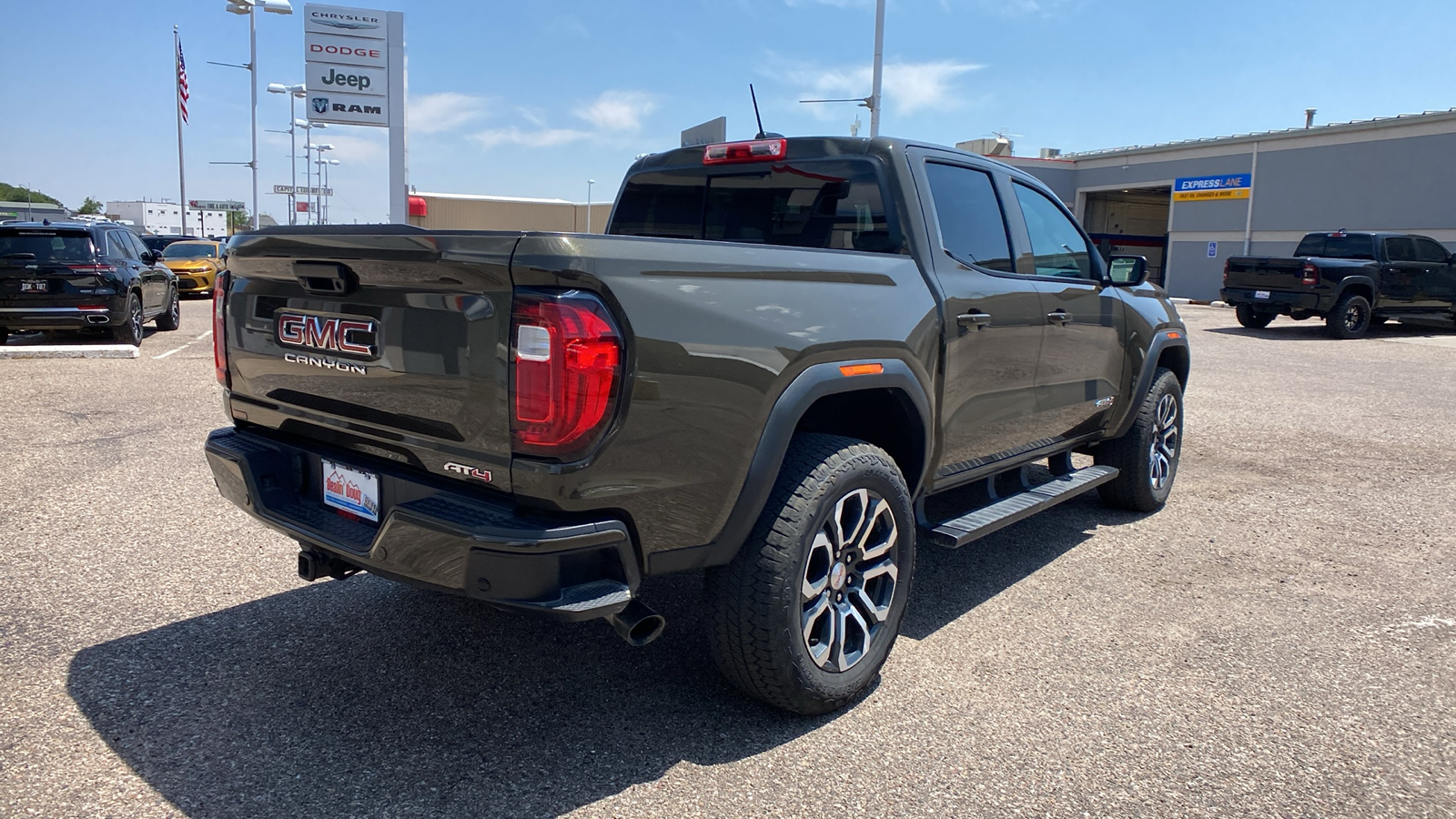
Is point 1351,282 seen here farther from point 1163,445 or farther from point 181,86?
point 181,86

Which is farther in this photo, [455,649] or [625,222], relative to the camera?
[625,222]

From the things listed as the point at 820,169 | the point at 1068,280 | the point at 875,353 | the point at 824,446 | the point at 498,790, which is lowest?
the point at 498,790

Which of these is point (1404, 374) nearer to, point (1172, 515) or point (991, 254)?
point (1172, 515)

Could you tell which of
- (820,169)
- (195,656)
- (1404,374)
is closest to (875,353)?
(820,169)

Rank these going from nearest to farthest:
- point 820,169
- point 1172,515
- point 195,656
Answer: point 195,656
point 820,169
point 1172,515

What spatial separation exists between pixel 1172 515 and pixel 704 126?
3531mm

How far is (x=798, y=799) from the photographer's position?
103 inches

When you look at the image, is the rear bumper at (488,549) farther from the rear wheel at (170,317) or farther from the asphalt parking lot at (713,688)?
the rear wheel at (170,317)

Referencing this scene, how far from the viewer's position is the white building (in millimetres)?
85688

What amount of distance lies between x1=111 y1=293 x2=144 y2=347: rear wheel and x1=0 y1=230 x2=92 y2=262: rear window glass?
29.9 inches

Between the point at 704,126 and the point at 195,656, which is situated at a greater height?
the point at 704,126

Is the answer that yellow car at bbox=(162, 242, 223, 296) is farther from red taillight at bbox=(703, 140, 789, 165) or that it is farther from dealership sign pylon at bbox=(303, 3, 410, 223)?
red taillight at bbox=(703, 140, 789, 165)

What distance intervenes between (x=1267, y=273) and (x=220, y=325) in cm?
1888

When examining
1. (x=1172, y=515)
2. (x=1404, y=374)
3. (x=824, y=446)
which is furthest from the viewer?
(x=1404, y=374)
